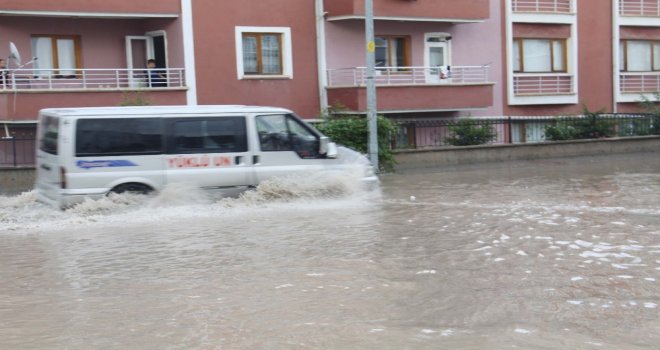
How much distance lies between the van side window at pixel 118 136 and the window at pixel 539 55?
18.6 metres

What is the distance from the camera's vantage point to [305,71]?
24.0 m

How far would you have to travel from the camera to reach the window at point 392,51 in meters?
25.6

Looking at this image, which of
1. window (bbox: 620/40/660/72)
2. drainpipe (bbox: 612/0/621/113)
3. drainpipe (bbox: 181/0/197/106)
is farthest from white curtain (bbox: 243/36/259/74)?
window (bbox: 620/40/660/72)

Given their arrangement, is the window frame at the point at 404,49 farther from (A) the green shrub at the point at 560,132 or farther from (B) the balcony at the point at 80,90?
(B) the balcony at the point at 80,90

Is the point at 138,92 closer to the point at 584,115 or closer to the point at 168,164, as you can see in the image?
the point at 168,164

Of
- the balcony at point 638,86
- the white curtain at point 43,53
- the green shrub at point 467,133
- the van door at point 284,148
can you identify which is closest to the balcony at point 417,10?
the green shrub at point 467,133

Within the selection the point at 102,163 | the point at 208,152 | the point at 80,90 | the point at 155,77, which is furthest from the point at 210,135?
the point at 155,77

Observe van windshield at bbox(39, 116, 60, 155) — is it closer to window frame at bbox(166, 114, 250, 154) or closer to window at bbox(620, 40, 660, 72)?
window frame at bbox(166, 114, 250, 154)

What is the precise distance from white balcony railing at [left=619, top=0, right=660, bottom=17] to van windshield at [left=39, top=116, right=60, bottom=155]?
2427 centimetres

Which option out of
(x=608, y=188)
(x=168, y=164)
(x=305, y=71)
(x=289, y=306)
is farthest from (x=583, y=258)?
(x=305, y=71)

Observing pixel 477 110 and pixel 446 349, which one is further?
pixel 477 110

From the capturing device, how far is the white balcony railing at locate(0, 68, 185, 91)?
20.7 metres

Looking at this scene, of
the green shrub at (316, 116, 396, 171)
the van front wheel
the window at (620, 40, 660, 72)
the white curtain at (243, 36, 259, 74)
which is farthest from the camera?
the window at (620, 40, 660, 72)

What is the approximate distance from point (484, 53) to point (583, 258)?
19.5 meters
